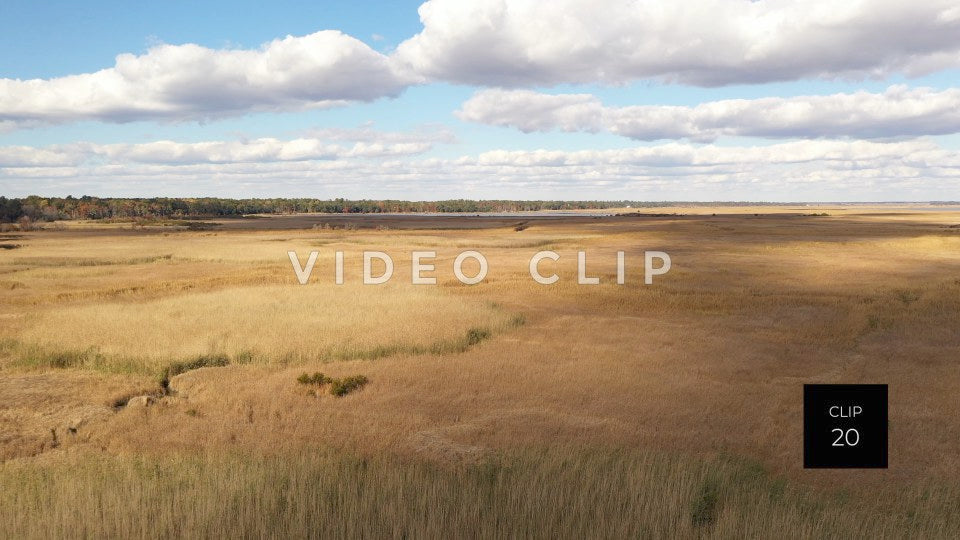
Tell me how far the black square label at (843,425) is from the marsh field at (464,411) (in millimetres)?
1539

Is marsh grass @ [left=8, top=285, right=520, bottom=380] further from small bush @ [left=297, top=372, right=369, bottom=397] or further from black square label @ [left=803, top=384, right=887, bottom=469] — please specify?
black square label @ [left=803, top=384, right=887, bottom=469]

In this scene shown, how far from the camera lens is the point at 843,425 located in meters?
7.92

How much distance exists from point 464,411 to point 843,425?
901 cm

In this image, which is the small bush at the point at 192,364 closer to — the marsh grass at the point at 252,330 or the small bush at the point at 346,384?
the marsh grass at the point at 252,330

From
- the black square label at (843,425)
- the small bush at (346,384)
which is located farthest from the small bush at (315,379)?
the black square label at (843,425)

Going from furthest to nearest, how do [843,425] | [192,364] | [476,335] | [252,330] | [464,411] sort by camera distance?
[476,335], [252,330], [192,364], [464,411], [843,425]

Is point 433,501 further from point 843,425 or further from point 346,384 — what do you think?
point 346,384

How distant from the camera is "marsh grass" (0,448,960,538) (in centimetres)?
884

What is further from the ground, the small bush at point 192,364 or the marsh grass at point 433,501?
the marsh grass at point 433,501

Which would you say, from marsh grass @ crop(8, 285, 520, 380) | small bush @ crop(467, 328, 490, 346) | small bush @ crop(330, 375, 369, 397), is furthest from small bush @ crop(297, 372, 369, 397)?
small bush @ crop(467, 328, 490, 346)

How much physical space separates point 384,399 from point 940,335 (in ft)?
67.3

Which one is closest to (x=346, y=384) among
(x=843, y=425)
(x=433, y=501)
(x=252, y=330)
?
(x=433, y=501)

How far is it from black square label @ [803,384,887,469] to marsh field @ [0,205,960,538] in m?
1.54

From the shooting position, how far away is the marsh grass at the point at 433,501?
884 cm
